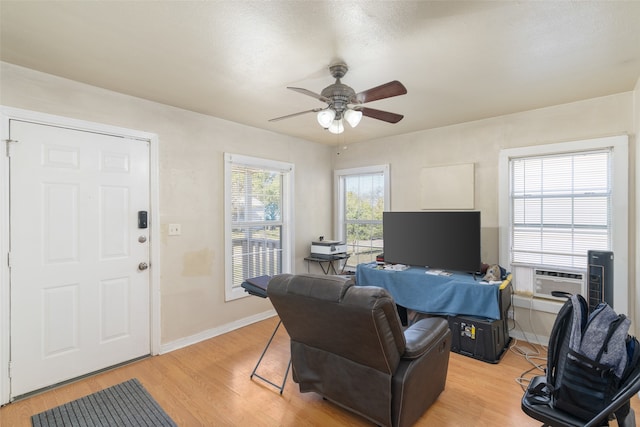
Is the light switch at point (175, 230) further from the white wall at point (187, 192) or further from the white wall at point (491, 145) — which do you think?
the white wall at point (491, 145)

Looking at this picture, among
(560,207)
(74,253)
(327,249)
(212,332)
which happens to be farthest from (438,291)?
(74,253)

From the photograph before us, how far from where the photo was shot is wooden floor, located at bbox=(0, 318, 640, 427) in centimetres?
215

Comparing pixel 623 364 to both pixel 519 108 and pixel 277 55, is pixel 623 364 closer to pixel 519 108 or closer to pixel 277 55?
pixel 277 55

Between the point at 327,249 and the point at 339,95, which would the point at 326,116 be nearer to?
the point at 339,95

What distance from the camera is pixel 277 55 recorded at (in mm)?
2172

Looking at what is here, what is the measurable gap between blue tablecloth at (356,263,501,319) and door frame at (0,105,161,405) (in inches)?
91.8

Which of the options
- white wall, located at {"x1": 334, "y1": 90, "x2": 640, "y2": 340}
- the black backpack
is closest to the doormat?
the black backpack

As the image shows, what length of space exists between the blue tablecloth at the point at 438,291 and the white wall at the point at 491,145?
812mm

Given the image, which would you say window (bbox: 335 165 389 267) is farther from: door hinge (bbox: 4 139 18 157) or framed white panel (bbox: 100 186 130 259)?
door hinge (bbox: 4 139 18 157)

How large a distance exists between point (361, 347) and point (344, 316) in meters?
0.24

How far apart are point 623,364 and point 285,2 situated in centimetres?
232

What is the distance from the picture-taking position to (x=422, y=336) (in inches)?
81.7

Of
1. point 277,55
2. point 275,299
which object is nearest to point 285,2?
point 277,55

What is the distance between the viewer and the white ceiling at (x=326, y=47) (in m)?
1.70
